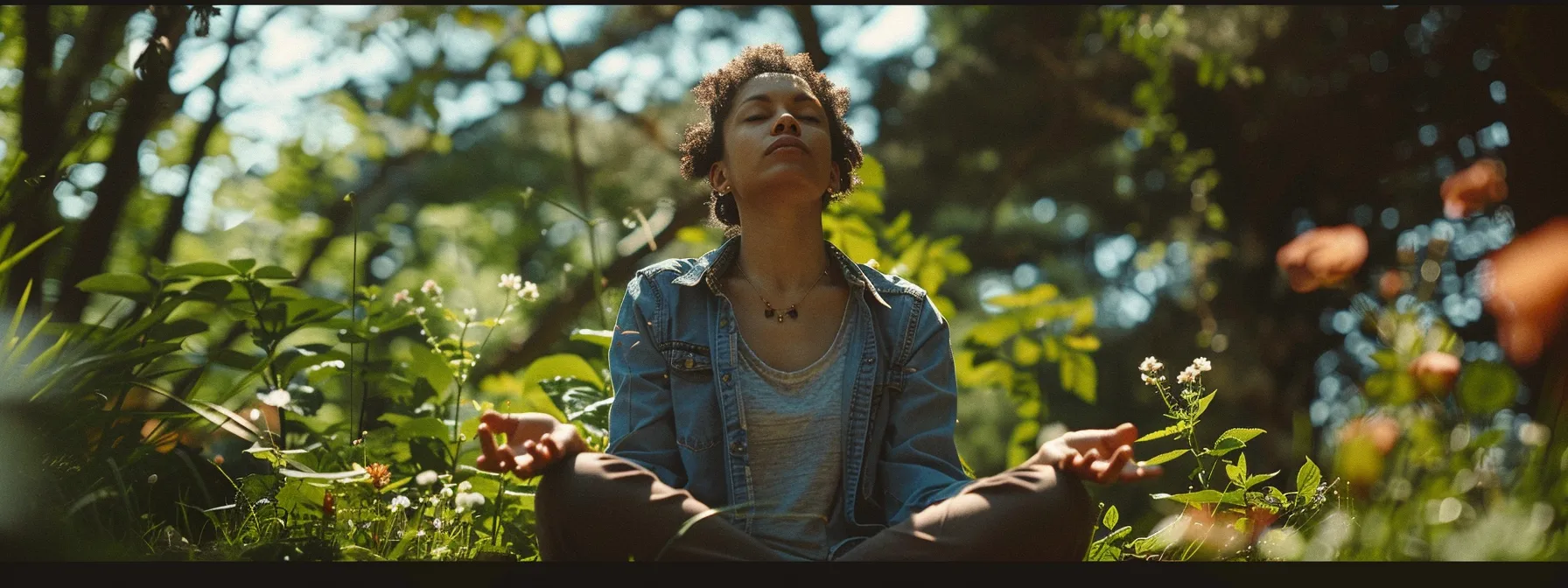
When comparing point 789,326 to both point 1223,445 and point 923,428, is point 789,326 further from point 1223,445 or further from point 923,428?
point 1223,445

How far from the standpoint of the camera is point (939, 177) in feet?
32.4

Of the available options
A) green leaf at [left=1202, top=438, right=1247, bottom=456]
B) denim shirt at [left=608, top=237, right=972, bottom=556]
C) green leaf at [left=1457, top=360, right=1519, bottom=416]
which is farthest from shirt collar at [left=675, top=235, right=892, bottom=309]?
green leaf at [left=1457, top=360, right=1519, bottom=416]

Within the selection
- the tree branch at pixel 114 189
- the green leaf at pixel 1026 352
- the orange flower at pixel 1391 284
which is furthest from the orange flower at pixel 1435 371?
the tree branch at pixel 114 189

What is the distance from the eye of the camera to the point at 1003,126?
362 inches

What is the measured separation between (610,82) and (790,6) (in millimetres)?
5852

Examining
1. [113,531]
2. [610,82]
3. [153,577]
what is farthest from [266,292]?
[610,82]

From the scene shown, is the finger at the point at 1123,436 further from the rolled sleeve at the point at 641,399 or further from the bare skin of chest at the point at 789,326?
the rolled sleeve at the point at 641,399

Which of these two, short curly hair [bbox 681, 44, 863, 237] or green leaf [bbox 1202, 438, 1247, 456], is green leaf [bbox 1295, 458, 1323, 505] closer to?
green leaf [bbox 1202, 438, 1247, 456]

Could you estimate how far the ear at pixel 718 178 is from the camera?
7.77ft

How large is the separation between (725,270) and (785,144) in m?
0.31

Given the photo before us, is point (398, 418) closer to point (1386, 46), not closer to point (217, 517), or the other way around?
point (217, 517)

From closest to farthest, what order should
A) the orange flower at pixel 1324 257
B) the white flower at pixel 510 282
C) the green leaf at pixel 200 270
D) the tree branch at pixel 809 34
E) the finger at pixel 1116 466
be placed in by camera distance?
the finger at pixel 1116 466 → the orange flower at pixel 1324 257 → the green leaf at pixel 200 270 → the white flower at pixel 510 282 → the tree branch at pixel 809 34

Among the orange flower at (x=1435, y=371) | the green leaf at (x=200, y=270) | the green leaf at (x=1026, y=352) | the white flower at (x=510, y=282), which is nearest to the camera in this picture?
the orange flower at (x=1435, y=371)

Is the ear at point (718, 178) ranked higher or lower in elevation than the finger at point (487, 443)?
higher
